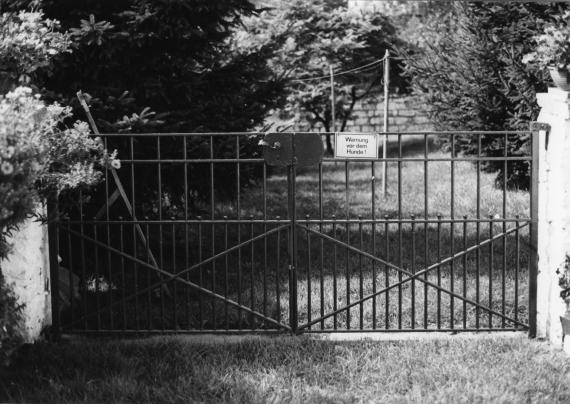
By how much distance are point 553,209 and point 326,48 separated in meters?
12.9

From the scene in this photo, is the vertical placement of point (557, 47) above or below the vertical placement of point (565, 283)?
above

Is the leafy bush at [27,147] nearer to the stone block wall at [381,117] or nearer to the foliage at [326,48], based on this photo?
the foliage at [326,48]

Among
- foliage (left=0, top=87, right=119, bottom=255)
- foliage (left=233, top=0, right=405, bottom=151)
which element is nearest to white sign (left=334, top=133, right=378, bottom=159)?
foliage (left=0, top=87, right=119, bottom=255)

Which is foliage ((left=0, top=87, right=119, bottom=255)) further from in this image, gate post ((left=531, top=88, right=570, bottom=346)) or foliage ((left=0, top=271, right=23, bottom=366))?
gate post ((left=531, top=88, right=570, bottom=346))

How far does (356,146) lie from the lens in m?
6.52

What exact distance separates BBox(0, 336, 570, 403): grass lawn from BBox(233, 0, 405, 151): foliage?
12.2m

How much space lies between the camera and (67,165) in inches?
227

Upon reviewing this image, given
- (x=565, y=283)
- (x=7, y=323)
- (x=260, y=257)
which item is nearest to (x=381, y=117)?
(x=260, y=257)

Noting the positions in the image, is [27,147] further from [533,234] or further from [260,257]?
[260,257]

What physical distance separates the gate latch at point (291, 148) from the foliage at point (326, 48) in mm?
11446

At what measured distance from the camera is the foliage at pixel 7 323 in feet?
16.5

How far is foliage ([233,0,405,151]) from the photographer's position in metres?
18.6

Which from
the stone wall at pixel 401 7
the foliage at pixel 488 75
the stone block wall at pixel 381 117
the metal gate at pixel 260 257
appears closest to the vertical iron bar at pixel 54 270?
the metal gate at pixel 260 257

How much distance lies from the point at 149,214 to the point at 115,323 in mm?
1860
